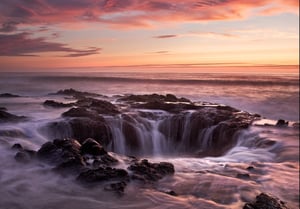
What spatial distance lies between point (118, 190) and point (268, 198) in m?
1.32

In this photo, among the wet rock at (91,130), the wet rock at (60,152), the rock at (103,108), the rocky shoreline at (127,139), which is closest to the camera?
the rocky shoreline at (127,139)

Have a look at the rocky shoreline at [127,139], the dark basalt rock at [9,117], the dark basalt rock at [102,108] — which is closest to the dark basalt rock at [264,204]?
the rocky shoreline at [127,139]

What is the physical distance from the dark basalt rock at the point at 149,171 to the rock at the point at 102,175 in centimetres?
13

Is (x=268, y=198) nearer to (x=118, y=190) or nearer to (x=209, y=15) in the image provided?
(x=118, y=190)

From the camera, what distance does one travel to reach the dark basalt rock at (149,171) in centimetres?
358

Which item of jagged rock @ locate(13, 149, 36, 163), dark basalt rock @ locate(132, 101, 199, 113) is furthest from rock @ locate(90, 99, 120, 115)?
jagged rock @ locate(13, 149, 36, 163)

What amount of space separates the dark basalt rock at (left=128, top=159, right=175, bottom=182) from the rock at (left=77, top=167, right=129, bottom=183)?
0.13 metres

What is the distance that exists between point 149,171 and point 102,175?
1.77 feet

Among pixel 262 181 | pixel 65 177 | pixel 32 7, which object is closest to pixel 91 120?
pixel 65 177

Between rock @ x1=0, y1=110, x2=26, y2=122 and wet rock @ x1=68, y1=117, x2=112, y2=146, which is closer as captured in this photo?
rock @ x1=0, y1=110, x2=26, y2=122

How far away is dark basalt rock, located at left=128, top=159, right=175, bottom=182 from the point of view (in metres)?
3.58

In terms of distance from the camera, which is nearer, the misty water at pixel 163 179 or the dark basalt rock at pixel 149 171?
the misty water at pixel 163 179

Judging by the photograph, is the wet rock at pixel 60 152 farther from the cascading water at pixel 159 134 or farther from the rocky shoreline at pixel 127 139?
the cascading water at pixel 159 134

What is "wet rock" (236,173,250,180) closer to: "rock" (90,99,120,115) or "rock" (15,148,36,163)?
"rock" (15,148,36,163)
